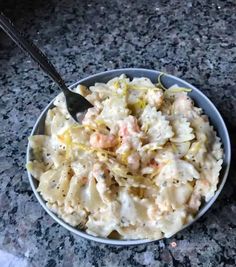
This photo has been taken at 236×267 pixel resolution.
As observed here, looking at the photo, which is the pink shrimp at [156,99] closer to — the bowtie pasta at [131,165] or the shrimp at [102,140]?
the bowtie pasta at [131,165]

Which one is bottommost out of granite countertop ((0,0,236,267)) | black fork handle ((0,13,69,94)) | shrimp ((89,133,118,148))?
granite countertop ((0,0,236,267))

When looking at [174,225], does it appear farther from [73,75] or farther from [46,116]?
[73,75]

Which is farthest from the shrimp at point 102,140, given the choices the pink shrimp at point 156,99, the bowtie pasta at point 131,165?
the pink shrimp at point 156,99

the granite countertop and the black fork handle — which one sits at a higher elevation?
the black fork handle

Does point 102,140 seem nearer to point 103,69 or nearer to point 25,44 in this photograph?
point 25,44

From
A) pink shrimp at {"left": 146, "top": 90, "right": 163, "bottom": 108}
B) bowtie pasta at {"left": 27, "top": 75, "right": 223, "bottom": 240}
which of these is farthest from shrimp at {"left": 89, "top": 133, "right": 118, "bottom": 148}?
pink shrimp at {"left": 146, "top": 90, "right": 163, "bottom": 108}

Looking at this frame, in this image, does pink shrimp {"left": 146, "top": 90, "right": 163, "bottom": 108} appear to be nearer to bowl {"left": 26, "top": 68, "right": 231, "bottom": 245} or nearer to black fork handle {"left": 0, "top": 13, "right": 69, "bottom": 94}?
bowl {"left": 26, "top": 68, "right": 231, "bottom": 245}

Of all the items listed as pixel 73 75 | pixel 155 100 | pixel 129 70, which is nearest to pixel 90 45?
pixel 73 75

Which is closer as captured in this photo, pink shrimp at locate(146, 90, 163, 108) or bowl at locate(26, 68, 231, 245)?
bowl at locate(26, 68, 231, 245)
